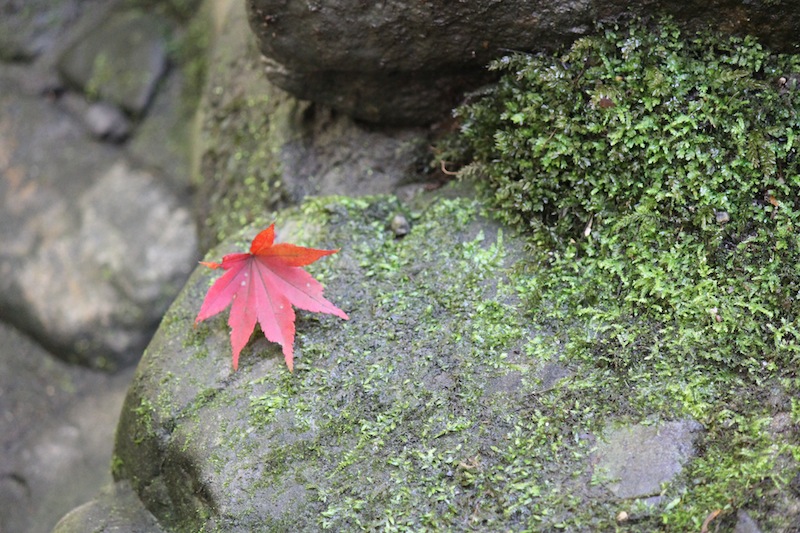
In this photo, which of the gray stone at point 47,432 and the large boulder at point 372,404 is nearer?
the large boulder at point 372,404

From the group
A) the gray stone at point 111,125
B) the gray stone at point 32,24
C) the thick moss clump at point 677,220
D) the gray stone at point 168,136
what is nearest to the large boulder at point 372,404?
the thick moss clump at point 677,220

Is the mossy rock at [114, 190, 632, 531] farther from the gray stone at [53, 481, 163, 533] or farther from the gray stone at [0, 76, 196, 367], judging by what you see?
the gray stone at [0, 76, 196, 367]

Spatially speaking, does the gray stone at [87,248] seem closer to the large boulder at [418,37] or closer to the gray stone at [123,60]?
the gray stone at [123,60]

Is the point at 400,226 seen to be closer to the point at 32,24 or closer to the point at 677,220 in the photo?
the point at 677,220

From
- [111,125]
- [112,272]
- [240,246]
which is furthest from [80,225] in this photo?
[240,246]

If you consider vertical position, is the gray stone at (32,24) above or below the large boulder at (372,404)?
above
